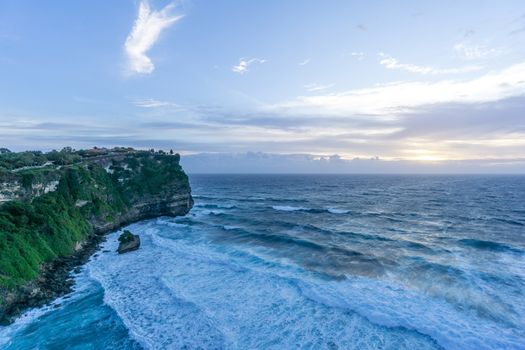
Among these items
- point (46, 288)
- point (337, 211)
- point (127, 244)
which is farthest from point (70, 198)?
point (337, 211)

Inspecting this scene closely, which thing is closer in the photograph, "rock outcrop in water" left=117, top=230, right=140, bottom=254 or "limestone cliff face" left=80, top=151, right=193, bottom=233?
"rock outcrop in water" left=117, top=230, right=140, bottom=254

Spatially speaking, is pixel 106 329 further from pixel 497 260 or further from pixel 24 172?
pixel 497 260

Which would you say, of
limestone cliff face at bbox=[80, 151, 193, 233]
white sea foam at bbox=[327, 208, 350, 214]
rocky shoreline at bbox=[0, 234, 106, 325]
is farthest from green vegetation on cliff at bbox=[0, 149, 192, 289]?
white sea foam at bbox=[327, 208, 350, 214]

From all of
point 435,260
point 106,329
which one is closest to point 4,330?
point 106,329

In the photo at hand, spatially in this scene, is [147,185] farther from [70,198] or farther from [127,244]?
[127,244]

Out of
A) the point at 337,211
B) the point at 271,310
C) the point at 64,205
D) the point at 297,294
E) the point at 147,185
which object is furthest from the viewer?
the point at 337,211

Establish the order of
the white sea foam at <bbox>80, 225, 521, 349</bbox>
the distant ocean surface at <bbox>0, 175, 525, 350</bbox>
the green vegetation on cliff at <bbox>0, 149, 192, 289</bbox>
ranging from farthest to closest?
the green vegetation on cliff at <bbox>0, 149, 192, 289</bbox>, the distant ocean surface at <bbox>0, 175, 525, 350</bbox>, the white sea foam at <bbox>80, 225, 521, 349</bbox>

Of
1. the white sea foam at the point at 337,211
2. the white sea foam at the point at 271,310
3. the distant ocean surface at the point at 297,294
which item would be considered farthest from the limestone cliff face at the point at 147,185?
the white sea foam at the point at 337,211

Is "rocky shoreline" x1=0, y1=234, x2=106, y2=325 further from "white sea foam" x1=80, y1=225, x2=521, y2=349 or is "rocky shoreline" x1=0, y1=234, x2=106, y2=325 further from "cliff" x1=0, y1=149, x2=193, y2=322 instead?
"white sea foam" x1=80, y1=225, x2=521, y2=349
